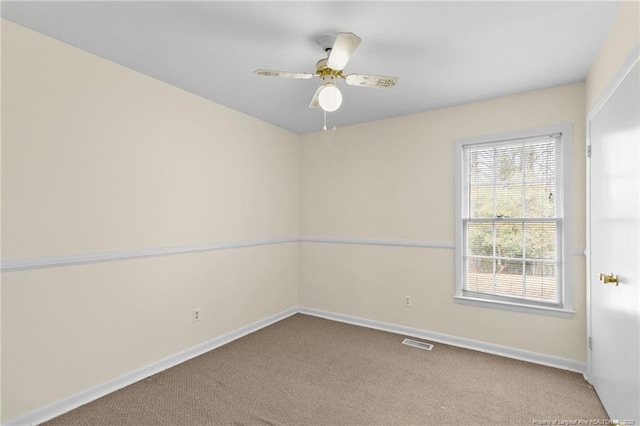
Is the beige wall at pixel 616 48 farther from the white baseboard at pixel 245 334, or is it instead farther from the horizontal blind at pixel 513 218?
the white baseboard at pixel 245 334

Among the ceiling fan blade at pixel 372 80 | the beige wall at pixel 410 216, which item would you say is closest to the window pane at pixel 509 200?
the beige wall at pixel 410 216

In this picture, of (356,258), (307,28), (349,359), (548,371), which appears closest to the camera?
(307,28)

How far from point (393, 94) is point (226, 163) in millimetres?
1824

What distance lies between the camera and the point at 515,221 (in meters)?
3.06

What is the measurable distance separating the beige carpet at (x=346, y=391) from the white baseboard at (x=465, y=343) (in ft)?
0.30

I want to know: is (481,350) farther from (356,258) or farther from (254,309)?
(254,309)

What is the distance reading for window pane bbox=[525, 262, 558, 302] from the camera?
9.53 ft

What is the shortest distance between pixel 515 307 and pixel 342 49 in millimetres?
2765

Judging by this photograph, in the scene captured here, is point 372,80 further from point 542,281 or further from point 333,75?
point 542,281

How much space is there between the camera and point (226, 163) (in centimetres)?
340

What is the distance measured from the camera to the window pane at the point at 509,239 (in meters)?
3.06

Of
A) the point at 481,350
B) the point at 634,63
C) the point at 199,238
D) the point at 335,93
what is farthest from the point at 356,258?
the point at 634,63

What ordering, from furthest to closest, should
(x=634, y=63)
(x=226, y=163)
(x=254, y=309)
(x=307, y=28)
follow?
(x=254, y=309), (x=226, y=163), (x=307, y=28), (x=634, y=63)

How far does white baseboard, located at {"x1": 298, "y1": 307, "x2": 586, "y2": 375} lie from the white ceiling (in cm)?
242
